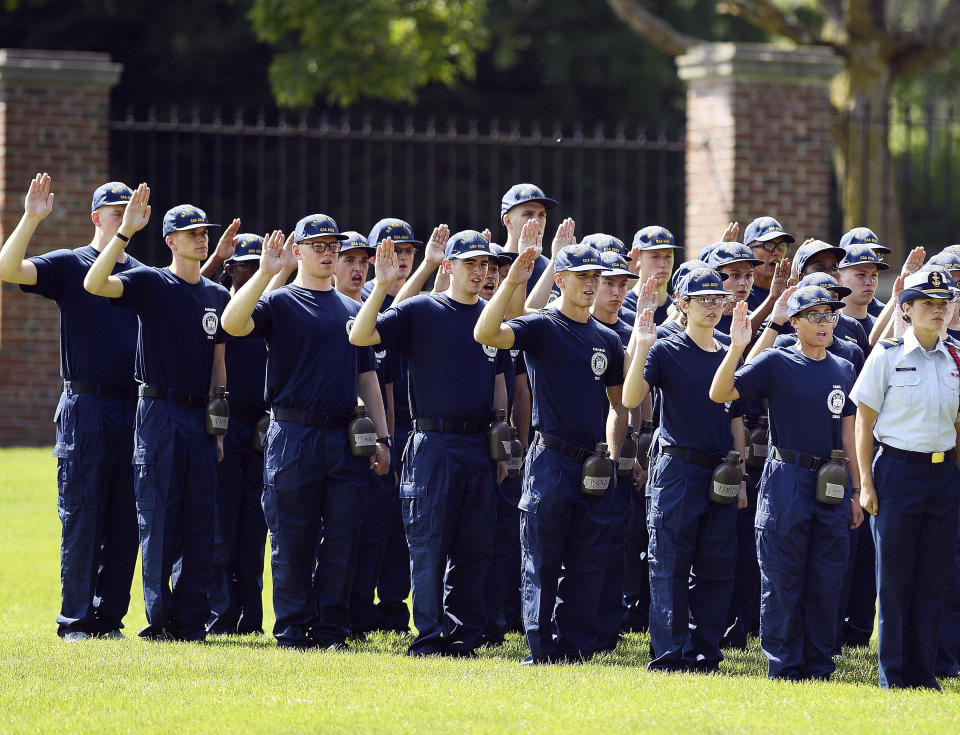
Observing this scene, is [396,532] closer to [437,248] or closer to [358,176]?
[437,248]

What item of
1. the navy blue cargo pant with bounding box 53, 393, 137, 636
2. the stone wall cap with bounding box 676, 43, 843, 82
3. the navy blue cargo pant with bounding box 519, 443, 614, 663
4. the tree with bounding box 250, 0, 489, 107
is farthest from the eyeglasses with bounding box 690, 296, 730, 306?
the tree with bounding box 250, 0, 489, 107

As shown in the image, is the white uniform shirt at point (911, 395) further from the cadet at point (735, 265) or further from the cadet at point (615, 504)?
the cadet at point (735, 265)

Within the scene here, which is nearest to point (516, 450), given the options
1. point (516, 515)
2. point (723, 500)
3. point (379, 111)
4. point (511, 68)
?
point (516, 515)

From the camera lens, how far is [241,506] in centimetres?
852

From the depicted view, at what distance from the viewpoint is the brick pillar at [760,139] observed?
13.6 m

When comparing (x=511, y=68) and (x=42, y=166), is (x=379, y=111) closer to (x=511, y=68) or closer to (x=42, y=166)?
(x=511, y=68)

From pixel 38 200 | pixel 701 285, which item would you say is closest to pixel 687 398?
pixel 701 285

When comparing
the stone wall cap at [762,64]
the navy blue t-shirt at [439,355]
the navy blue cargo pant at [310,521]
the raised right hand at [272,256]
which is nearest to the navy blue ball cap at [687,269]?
the navy blue t-shirt at [439,355]

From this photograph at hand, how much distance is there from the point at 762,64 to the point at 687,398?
272 inches

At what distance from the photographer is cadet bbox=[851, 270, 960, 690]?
707 cm

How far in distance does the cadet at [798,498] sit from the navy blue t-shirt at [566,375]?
60cm

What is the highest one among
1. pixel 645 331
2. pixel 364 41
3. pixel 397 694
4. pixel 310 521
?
pixel 364 41

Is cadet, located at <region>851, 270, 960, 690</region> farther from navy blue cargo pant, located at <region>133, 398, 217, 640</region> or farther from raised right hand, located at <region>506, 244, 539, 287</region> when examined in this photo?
navy blue cargo pant, located at <region>133, 398, 217, 640</region>

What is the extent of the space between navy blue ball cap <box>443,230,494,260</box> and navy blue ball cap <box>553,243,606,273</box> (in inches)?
15.7
